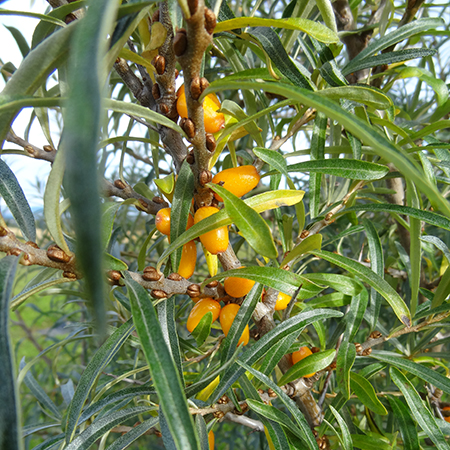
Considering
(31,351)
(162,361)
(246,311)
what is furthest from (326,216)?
(31,351)

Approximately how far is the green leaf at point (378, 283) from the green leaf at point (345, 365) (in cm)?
7

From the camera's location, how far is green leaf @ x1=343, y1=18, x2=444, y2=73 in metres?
0.40

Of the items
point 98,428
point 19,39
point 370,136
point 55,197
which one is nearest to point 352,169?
point 370,136

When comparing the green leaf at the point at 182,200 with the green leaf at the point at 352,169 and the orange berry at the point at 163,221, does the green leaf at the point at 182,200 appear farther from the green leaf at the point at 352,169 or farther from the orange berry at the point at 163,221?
the green leaf at the point at 352,169

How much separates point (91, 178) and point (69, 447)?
0.33 metres

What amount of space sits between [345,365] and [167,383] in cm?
28

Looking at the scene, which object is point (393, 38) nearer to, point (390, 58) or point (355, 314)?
point (390, 58)

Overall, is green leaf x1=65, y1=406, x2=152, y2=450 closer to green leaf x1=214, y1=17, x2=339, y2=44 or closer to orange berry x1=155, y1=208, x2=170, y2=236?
orange berry x1=155, y1=208, x2=170, y2=236

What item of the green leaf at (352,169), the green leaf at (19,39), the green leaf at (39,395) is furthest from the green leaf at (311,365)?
the green leaf at (19,39)

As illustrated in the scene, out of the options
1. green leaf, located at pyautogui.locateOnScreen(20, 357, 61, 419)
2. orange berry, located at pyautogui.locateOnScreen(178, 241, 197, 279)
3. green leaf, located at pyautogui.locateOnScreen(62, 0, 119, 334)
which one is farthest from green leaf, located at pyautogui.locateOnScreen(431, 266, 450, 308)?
green leaf, located at pyautogui.locateOnScreen(20, 357, 61, 419)

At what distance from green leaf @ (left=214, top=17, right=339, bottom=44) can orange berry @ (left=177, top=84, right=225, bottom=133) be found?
0.09 metres

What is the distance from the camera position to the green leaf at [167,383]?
0.66 ft

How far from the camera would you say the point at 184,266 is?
41 centimetres

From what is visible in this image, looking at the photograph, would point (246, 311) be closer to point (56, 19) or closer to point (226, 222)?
point (226, 222)
